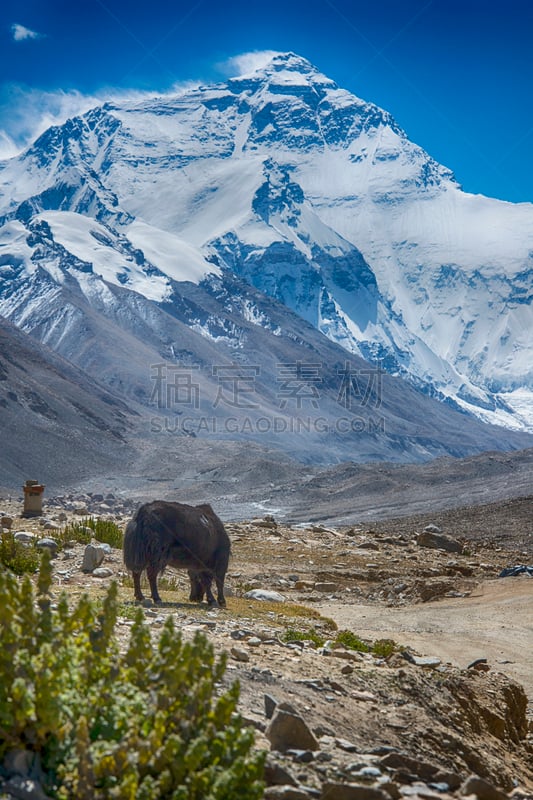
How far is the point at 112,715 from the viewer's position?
17.7 feet

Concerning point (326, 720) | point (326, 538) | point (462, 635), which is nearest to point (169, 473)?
point (326, 538)

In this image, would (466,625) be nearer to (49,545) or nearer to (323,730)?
(49,545)

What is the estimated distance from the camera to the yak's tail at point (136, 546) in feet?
47.1

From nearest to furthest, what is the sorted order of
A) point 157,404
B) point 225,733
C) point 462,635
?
point 225,733
point 462,635
point 157,404

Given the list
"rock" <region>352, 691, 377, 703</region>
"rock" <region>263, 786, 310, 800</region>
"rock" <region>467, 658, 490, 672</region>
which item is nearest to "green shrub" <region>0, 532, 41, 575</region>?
"rock" <region>352, 691, 377, 703</region>

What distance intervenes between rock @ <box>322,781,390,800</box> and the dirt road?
8.31 m

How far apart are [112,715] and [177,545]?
979 centimetres

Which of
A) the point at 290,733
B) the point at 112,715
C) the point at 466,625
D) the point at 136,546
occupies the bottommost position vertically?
the point at 466,625

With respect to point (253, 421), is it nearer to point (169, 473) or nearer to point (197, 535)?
point (169, 473)

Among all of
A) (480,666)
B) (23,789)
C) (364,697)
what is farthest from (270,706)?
(480,666)

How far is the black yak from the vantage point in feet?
47.3

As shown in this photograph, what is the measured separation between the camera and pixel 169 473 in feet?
363

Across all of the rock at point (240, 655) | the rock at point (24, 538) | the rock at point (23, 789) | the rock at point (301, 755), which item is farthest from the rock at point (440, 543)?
the rock at point (23, 789)

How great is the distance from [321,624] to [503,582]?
11.8 meters
